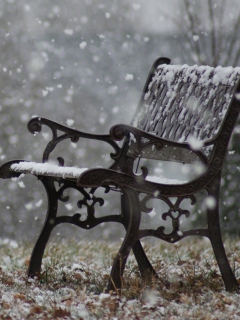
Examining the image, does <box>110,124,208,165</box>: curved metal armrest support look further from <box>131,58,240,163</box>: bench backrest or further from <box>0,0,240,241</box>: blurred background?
<box>0,0,240,241</box>: blurred background

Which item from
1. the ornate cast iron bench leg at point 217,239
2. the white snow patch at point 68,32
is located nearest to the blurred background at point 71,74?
the white snow patch at point 68,32

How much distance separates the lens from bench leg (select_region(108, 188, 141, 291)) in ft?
9.90

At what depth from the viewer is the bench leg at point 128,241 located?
3.02 m

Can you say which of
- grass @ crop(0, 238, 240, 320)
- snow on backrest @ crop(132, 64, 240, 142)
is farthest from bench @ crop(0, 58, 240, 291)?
grass @ crop(0, 238, 240, 320)

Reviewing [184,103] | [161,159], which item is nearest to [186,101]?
[184,103]

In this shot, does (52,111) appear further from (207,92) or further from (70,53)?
(207,92)

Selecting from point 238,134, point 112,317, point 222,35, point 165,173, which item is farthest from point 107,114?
point 112,317

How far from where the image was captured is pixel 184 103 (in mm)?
3812

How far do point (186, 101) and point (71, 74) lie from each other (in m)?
9.15

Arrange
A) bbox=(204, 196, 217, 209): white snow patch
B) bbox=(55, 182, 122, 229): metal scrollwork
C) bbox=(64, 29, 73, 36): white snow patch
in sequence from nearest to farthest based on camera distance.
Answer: bbox=(204, 196, 217, 209): white snow patch
bbox=(55, 182, 122, 229): metal scrollwork
bbox=(64, 29, 73, 36): white snow patch

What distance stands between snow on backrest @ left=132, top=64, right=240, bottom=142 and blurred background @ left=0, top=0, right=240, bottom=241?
7.83 m

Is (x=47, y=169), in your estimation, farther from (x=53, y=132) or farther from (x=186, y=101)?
(x=186, y=101)

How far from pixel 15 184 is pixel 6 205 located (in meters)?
0.48

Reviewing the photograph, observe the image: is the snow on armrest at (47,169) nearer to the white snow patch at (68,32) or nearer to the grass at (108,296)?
the grass at (108,296)
